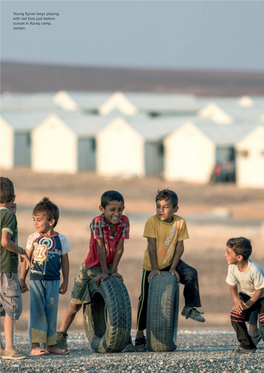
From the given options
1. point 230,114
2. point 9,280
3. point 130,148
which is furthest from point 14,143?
point 9,280

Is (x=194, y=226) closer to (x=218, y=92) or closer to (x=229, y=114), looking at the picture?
(x=229, y=114)

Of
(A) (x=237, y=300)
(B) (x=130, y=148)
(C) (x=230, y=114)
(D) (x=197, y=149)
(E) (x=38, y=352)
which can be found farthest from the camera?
A: (C) (x=230, y=114)

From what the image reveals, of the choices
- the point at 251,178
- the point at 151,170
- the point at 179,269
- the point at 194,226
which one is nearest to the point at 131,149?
the point at 151,170

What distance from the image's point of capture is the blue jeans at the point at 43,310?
487 cm

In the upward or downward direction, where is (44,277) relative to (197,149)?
downward

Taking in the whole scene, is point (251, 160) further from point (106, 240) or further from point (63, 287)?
point (63, 287)

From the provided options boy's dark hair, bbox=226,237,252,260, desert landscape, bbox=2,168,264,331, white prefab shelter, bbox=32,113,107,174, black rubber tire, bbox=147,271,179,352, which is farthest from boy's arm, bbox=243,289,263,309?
white prefab shelter, bbox=32,113,107,174

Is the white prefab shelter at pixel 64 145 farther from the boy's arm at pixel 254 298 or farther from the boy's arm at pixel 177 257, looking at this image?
the boy's arm at pixel 254 298

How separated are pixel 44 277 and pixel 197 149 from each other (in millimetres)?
29383

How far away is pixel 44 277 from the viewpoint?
488 cm

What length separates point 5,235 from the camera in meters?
4.59

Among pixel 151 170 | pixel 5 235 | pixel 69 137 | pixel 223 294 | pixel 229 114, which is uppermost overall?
pixel 229 114

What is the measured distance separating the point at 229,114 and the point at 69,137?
13.2 m

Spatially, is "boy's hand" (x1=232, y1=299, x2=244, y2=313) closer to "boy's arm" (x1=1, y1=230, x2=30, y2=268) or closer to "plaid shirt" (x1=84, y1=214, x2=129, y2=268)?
"plaid shirt" (x1=84, y1=214, x2=129, y2=268)
